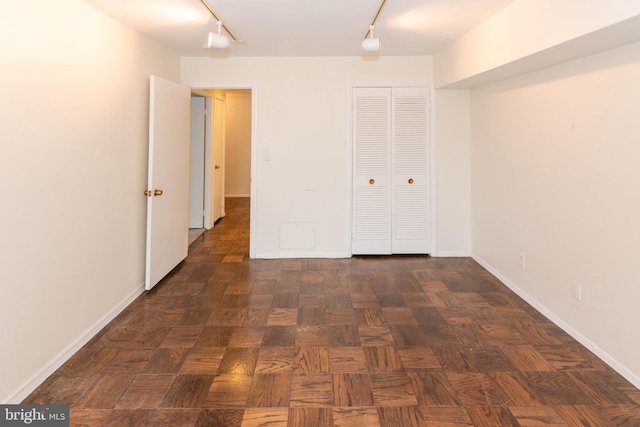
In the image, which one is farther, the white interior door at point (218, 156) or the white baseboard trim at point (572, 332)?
the white interior door at point (218, 156)

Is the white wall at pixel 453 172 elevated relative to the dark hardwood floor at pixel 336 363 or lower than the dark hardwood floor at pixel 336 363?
elevated

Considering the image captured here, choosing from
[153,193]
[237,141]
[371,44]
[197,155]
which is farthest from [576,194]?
[237,141]

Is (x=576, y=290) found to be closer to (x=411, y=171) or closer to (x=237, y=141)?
(x=411, y=171)

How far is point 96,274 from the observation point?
293cm

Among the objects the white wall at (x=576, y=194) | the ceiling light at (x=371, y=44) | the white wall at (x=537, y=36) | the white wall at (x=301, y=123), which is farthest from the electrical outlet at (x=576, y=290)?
the white wall at (x=301, y=123)

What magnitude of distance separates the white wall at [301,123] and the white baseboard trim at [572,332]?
1911 mm

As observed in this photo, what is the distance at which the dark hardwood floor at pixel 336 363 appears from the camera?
199 cm

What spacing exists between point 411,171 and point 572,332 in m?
2.53

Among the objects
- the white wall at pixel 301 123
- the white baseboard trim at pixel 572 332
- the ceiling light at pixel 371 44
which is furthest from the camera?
the white wall at pixel 301 123

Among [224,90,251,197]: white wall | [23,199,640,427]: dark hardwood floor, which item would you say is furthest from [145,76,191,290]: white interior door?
[224,90,251,197]: white wall

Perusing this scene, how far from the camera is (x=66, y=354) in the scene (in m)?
2.49

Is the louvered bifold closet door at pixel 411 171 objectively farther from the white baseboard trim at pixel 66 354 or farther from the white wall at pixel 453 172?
the white baseboard trim at pixel 66 354
